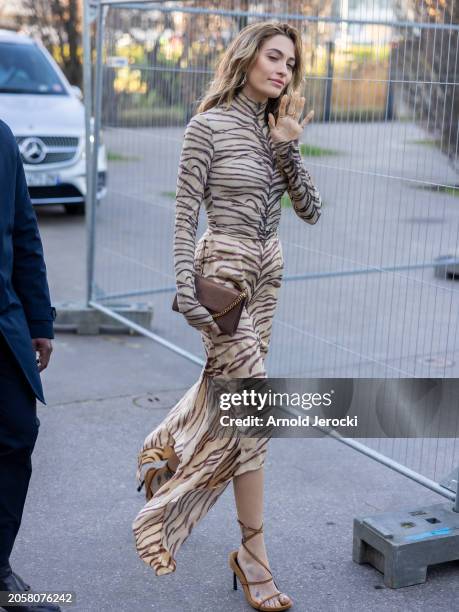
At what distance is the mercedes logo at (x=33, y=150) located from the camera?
11273 millimetres

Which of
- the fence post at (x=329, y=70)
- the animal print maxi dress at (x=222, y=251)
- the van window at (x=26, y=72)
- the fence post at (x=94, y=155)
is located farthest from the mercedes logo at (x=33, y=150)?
the animal print maxi dress at (x=222, y=251)

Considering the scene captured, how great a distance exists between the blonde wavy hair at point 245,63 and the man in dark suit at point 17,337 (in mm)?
827

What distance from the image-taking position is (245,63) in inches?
142

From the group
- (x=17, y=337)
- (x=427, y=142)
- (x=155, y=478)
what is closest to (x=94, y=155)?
(x=427, y=142)

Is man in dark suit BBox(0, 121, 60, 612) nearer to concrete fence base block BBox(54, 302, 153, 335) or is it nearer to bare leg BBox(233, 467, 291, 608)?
bare leg BBox(233, 467, 291, 608)

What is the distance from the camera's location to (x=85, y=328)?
289 inches

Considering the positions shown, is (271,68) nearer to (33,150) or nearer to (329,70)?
(329,70)

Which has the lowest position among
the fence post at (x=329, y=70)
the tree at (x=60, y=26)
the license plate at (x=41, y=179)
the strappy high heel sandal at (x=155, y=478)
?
the strappy high heel sandal at (x=155, y=478)

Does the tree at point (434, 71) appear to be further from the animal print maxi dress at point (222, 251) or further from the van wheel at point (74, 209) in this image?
the van wheel at point (74, 209)

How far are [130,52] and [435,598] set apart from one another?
419 cm

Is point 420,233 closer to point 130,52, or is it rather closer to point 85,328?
point 130,52

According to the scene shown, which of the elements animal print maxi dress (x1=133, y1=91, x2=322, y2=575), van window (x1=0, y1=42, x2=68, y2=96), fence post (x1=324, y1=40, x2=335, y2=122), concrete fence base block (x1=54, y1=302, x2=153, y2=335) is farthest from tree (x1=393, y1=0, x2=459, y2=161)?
van window (x1=0, y1=42, x2=68, y2=96)

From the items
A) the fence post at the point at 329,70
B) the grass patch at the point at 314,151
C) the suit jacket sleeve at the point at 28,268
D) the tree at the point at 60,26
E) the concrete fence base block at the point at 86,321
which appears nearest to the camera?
the suit jacket sleeve at the point at 28,268

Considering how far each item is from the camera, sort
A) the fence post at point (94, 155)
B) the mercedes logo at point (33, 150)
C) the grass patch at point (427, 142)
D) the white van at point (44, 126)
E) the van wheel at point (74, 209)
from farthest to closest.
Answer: the van wheel at point (74, 209), the white van at point (44, 126), the mercedes logo at point (33, 150), the fence post at point (94, 155), the grass patch at point (427, 142)
